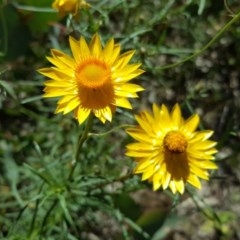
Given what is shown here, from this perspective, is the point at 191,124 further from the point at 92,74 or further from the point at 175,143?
the point at 92,74

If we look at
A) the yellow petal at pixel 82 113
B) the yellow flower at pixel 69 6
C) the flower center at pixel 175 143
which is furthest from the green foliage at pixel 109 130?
the yellow petal at pixel 82 113

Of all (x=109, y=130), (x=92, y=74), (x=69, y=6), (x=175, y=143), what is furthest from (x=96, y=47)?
(x=109, y=130)

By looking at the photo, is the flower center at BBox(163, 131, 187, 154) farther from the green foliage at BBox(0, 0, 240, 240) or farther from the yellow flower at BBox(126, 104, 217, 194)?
the green foliage at BBox(0, 0, 240, 240)

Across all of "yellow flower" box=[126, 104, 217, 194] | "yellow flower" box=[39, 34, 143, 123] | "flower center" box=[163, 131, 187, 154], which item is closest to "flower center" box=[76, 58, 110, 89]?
"yellow flower" box=[39, 34, 143, 123]

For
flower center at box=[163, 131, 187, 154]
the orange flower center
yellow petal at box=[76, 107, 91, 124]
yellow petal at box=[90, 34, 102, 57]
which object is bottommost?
yellow petal at box=[76, 107, 91, 124]

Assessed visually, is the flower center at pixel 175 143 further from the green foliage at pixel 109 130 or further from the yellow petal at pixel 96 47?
the yellow petal at pixel 96 47

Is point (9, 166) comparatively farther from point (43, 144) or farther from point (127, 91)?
point (127, 91)
